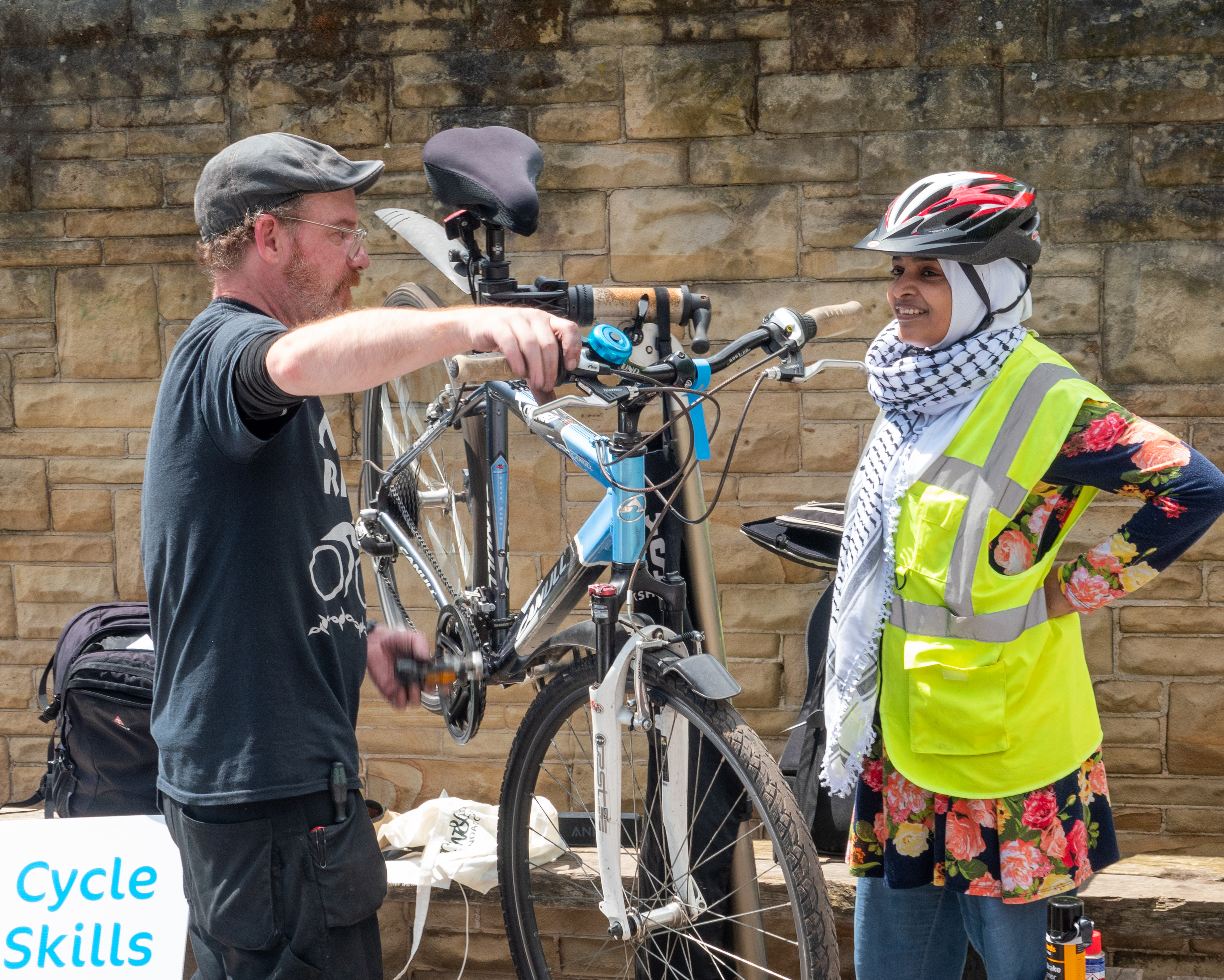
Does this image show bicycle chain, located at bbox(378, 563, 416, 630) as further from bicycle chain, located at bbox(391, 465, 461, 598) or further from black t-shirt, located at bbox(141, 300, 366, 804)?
black t-shirt, located at bbox(141, 300, 366, 804)

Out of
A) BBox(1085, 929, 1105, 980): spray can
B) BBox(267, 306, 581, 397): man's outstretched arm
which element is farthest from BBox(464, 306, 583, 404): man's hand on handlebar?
BBox(1085, 929, 1105, 980): spray can

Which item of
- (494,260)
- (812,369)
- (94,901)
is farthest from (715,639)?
(94,901)

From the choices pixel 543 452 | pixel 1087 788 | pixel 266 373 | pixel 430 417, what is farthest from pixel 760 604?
pixel 266 373

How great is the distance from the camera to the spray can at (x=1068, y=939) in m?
1.83

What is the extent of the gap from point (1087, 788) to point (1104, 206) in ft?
5.96

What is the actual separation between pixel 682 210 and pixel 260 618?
2013 millimetres

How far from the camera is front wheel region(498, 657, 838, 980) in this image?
1973 millimetres

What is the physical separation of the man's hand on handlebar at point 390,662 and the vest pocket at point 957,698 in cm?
94

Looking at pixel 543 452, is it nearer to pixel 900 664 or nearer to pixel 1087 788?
pixel 900 664

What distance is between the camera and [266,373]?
1505 millimetres

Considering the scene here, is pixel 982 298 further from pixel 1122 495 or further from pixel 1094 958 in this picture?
pixel 1094 958

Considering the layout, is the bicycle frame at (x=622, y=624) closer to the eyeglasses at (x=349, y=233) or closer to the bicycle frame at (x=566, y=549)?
the bicycle frame at (x=566, y=549)

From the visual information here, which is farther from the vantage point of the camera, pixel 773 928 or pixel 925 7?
pixel 925 7

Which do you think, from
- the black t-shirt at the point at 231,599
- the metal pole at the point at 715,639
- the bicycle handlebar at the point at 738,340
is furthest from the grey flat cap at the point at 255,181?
the metal pole at the point at 715,639
